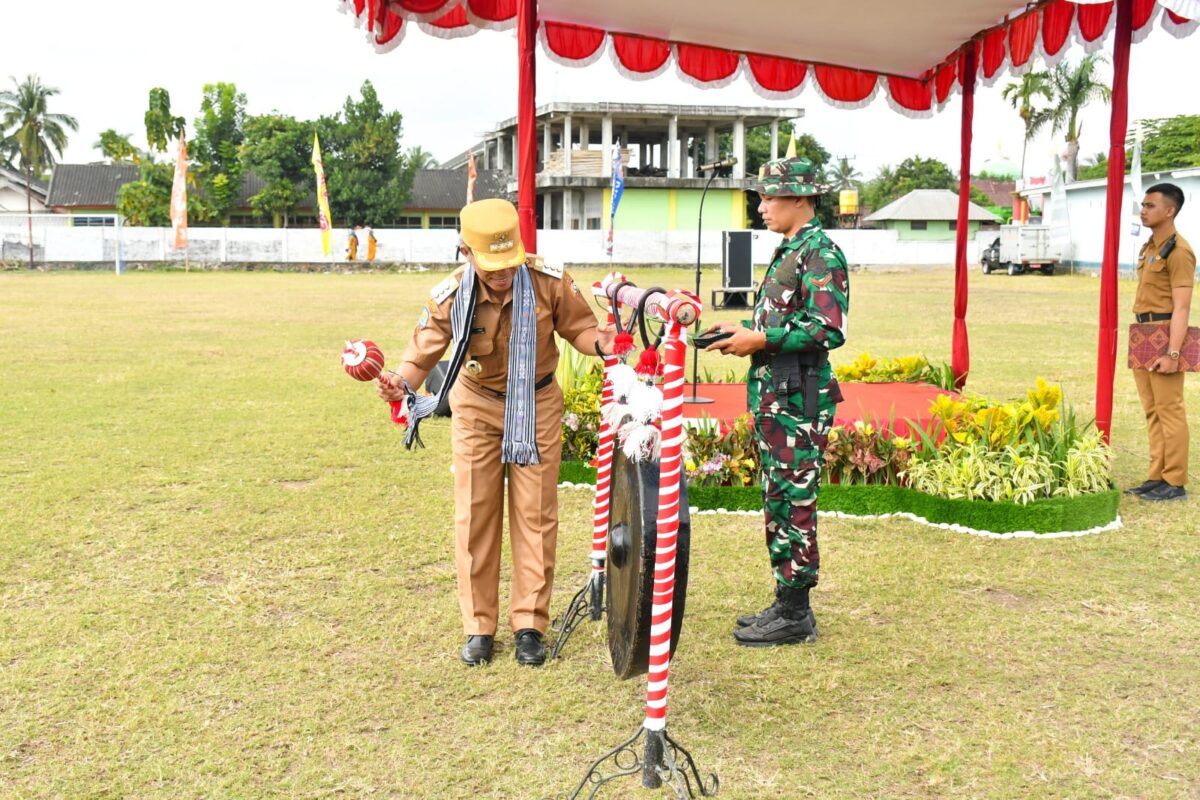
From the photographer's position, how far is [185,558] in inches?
215

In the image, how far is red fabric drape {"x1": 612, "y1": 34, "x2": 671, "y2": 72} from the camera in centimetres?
783

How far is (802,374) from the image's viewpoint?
418 centimetres

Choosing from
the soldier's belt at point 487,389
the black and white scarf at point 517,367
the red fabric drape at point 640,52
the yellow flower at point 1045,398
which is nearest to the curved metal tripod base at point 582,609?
the black and white scarf at point 517,367

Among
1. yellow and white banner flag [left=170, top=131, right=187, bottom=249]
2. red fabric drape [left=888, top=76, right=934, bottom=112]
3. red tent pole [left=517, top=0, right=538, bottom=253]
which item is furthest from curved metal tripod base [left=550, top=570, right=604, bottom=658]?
yellow and white banner flag [left=170, top=131, right=187, bottom=249]

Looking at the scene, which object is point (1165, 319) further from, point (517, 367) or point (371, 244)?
point (371, 244)

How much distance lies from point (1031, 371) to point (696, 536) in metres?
8.15

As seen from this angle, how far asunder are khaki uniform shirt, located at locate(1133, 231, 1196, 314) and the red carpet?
147 centimetres

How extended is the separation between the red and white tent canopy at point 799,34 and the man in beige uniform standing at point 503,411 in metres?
3.08

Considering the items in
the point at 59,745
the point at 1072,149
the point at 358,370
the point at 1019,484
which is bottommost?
the point at 59,745

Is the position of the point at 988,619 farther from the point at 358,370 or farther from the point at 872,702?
the point at 358,370

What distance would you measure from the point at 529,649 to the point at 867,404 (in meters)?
4.34

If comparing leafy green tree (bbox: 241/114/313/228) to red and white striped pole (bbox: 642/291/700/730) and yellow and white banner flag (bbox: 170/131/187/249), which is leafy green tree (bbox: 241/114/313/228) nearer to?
yellow and white banner flag (bbox: 170/131/187/249)

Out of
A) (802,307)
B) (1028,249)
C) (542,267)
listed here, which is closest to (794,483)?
(802,307)

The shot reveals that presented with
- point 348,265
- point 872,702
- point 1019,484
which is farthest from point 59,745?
point 348,265
